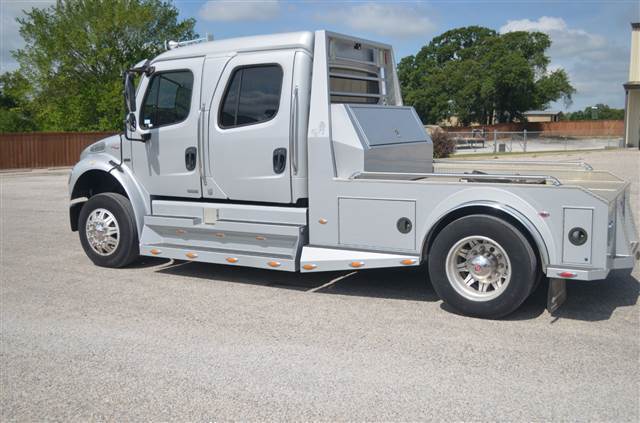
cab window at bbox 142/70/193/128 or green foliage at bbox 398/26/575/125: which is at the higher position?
green foliage at bbox 398/26/575/125

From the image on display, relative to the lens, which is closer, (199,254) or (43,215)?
(199,254)

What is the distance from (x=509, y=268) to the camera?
5.94m

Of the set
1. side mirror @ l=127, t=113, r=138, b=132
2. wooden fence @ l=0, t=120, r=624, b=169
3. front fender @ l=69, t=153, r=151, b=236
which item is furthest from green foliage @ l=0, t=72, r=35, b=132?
side mirror @ l=127, t=113, r=138, b=132

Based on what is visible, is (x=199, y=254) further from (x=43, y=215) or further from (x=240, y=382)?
(x=43, y=215)

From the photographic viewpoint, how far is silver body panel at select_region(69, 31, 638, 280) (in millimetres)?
5844

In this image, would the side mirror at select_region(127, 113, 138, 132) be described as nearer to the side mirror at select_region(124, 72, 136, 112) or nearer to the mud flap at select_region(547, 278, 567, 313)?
the side mirror at select_region(124, 72, 136, 112)

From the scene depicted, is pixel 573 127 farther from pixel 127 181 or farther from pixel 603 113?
pixel 127 181

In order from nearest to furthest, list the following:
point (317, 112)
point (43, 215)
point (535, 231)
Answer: point (535, 231)
point (317, 112)
point (43, 215)

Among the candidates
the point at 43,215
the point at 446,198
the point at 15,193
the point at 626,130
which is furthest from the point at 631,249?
the point at 626,130

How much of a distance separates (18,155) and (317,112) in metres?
31.1

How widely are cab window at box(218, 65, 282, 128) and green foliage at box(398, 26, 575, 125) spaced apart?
204ft

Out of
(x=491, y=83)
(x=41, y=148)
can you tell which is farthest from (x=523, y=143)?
(x=41, y=148)

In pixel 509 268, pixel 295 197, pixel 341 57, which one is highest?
pixel 341 57

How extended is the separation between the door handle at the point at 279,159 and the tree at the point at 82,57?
40992 mm
